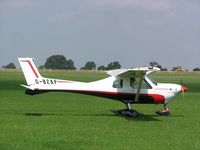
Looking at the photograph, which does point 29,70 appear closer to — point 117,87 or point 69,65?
point 117,87

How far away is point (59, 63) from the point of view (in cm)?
19262

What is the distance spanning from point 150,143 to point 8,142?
3.46 m

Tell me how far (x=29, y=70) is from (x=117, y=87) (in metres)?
3.62

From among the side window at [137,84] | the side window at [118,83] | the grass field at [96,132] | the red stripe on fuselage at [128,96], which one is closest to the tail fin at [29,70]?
the grass field at [96,132]

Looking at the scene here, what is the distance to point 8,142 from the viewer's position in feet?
37.1

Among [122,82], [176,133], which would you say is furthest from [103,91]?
[176,133]

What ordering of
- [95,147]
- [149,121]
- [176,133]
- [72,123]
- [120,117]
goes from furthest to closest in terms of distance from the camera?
[120,117] < [149,121] < [72,123] < [176,133] < [95,147]

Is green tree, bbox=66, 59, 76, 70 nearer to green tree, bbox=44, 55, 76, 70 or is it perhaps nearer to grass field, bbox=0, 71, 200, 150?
green tree, bbox=44, 55, 76, 70

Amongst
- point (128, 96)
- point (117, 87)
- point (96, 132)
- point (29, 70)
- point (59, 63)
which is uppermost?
point (59, 63)

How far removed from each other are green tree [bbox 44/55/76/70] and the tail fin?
16943cm

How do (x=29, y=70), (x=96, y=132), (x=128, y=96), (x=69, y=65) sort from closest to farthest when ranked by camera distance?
(x=96, y=132) → (x=29, y=70) → (x=128, y=96) → (x=69, y=65)

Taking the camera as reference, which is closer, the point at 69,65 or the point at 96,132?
the point at 96,132

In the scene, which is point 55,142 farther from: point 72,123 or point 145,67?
point 145,67

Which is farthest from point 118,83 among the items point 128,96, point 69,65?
point 69,65
